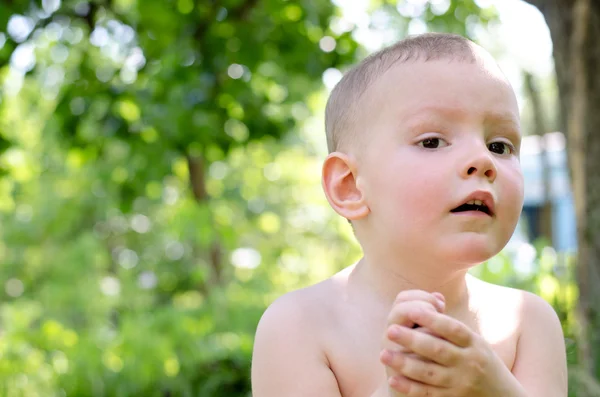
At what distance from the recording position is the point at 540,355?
4.57ft

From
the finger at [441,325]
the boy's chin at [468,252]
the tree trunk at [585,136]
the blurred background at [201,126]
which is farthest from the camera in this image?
the blurred background at [201,126]

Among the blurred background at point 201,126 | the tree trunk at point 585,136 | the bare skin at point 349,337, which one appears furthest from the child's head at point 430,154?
the tree trunk at point 585,136

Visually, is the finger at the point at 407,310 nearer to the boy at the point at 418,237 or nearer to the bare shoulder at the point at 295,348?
the boy at the point at 418,237

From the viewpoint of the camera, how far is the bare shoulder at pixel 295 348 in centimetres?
132

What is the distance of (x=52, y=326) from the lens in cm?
671

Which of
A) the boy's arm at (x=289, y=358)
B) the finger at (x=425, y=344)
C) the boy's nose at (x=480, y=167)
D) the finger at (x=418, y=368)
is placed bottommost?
the boy's arm at (x=289, y=358)

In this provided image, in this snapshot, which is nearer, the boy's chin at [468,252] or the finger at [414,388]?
the finger at [414,388]

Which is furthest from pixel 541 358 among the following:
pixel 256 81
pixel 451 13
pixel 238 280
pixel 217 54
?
pixel 238 280

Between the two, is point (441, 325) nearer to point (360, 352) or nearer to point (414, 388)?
point (414, 388)

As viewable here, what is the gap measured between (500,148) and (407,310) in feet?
1.36

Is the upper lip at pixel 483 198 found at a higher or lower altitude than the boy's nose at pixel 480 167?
lower

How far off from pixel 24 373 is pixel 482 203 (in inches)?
211

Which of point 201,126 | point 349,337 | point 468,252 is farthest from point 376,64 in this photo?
point 201,126

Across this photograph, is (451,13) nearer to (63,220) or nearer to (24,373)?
(24,373)
